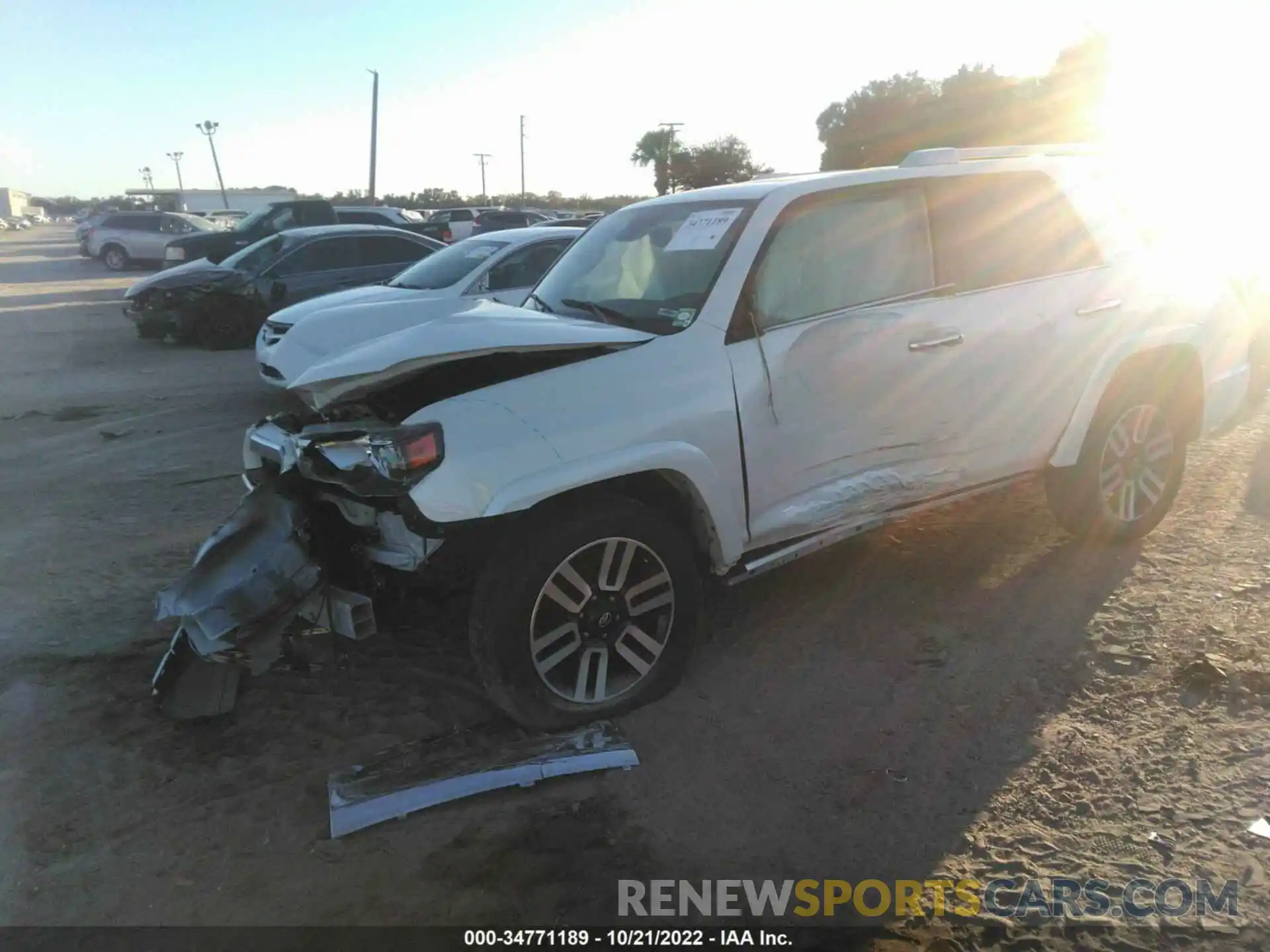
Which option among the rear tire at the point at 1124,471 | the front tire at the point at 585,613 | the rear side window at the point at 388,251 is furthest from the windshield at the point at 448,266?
Answer: the front tire at the point at 585,613

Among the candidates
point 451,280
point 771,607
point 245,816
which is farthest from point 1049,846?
point 451,280

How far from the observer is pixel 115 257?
27.8 meters

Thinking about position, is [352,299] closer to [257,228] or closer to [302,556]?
[302,556]

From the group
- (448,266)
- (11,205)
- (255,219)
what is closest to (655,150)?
(255,219)

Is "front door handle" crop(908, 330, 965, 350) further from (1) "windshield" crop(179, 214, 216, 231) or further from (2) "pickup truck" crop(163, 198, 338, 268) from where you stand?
(1) "windshield" crop(179, 214, 216, 231)

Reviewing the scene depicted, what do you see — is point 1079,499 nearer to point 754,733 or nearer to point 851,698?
point 851,698

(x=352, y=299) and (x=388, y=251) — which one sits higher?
(x=388, y=251)

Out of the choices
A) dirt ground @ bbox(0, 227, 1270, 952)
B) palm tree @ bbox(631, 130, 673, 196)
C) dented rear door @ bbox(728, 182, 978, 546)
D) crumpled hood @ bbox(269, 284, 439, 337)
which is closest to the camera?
dirt ground @ bbox(0, 227, 1270, 952)

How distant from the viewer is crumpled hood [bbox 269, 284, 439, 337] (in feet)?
26.7

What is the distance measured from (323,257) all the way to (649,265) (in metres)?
9.27

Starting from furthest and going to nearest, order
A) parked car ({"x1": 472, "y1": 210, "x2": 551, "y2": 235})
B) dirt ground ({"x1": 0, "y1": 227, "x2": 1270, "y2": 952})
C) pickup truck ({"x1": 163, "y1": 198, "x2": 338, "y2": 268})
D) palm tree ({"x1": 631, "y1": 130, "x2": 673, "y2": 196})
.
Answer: palm tree ({"x1": 631, "y1": 130, "x2": 673, "y2": 196})
parked car ({"x1": 472, "y1": 210, "x2": 551, "y2": 235})
pickup truck ({"x1": 163, "y1": 198, "x2": 338, "y2": 268})
dirt ground ({"x1": 0, "y1": 227, "x2": 1270, "y2": 952})

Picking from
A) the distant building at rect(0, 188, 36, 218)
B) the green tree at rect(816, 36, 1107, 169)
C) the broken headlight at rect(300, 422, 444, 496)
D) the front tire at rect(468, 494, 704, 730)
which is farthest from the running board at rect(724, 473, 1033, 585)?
the distant building at rect(0, 188, 36, 218)

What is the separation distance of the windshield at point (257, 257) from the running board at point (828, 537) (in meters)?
10.5

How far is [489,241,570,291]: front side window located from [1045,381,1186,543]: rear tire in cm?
537
